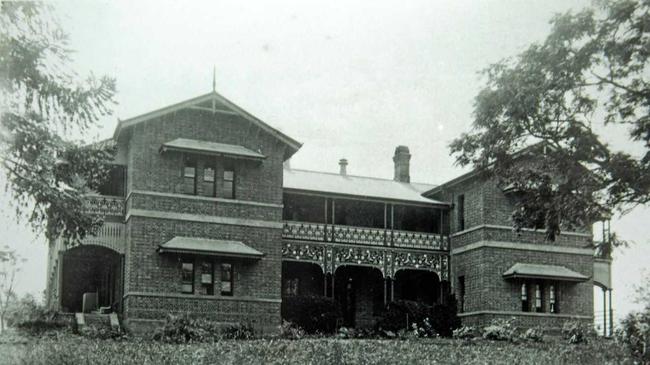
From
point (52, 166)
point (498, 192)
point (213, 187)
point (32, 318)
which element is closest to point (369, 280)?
point (498, 192)

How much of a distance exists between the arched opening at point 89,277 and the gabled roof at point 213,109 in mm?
5196

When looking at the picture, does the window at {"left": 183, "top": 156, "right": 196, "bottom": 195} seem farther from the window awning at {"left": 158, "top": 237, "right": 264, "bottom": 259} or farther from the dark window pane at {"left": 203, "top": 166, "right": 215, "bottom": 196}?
the window awning at {"left": 158, "top": 237, "right": 264, "bottom": 259}

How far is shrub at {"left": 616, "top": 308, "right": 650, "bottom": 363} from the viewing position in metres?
15.3

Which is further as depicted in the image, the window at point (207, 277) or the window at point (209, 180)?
the window at point (209, 180)

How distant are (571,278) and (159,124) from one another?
15939mm

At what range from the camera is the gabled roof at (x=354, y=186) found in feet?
109

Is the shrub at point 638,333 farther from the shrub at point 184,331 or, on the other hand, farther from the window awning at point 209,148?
the window awning at point 209,148

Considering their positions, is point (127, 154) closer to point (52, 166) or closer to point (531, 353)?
point (52, 166)

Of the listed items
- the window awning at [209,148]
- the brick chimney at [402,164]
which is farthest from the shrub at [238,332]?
the brick chimney at [402,164]

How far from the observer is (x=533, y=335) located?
29.2m

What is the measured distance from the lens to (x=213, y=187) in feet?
96.8

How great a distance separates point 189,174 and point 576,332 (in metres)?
14.1

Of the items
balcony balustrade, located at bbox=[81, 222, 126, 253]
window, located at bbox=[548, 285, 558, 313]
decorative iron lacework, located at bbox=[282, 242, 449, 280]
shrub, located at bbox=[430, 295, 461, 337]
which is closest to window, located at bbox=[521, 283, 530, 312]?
window, located at bbox=[548, 285, 558, 313]

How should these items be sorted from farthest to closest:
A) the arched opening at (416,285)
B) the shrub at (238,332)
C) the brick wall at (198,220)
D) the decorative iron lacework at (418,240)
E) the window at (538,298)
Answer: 1. the arched opening at (416,285)
2. the decorative iron lacework at (418,240)
3. the window at (538,298)
4. the brick wall at (198,220)
5. the shrub at (238,332)
